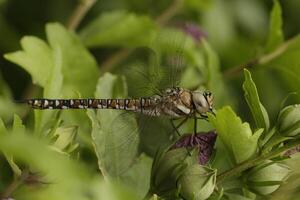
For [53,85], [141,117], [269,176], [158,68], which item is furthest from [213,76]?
[269,176]

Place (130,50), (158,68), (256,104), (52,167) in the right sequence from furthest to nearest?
(130,50)
(158,68)
(256,104)
(52,167)

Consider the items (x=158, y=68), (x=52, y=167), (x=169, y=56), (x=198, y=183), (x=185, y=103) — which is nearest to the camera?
(x=52, y=167)

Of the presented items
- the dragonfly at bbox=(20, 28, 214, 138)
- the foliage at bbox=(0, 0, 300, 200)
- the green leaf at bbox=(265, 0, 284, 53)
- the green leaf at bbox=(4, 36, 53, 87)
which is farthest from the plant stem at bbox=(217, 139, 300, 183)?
the green leaf at bbox=(265, 0, 284, 53)

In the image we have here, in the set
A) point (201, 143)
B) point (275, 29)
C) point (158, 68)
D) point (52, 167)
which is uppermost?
point (275, 29)

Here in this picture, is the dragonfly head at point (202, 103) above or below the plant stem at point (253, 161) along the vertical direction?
above

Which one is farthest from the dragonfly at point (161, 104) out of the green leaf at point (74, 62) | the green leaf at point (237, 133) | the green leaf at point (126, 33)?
the green leaf at point (126, 33)

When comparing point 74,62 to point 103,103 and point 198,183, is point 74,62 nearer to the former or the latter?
point 103,103

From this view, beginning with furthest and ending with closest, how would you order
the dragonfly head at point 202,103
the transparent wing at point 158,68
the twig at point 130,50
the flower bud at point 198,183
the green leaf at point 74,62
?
1. the twig at point 130,50
2. the green leaf at point 74,62
3. the transparent wing at point 158,68
4. the dragonfly head at point 202,103
5. the flower bud at point 198,183

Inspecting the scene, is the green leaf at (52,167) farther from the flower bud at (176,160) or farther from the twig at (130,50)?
the twig at (130,50)

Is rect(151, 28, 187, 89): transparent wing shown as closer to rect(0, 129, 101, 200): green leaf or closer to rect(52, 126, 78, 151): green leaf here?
rect(52, 126, 78, 151): green leaf
